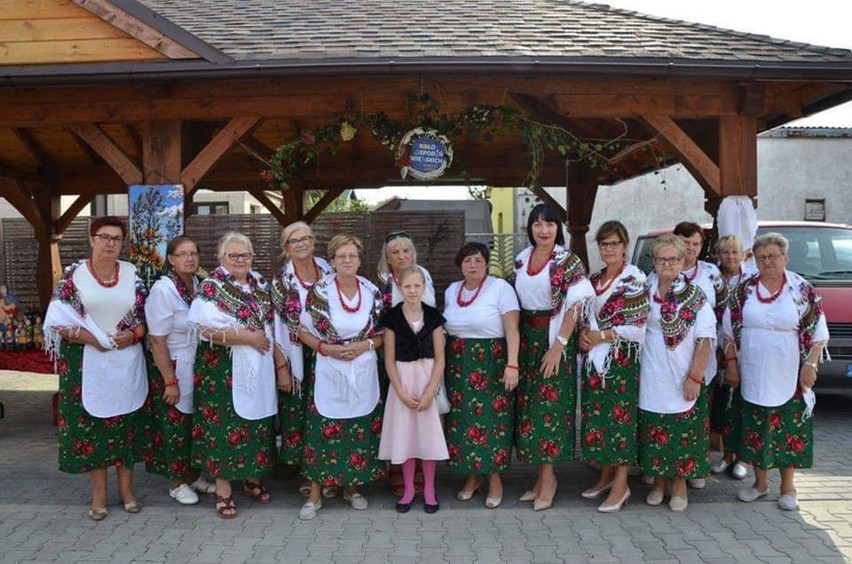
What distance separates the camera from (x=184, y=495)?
4.39m

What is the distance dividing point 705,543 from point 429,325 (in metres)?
1.91

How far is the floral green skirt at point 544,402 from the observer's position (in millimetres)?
4156

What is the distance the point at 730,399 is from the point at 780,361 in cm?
51

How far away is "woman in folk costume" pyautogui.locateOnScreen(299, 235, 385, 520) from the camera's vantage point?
4047 millimetres

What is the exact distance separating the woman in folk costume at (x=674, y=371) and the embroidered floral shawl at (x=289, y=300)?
204cm

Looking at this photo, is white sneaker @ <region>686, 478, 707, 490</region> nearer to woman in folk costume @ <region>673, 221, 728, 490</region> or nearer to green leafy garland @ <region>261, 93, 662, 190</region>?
woman in folk costume @ <region>673, 221, 728, 490</region>

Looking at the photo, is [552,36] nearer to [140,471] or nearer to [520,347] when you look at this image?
[520,347]

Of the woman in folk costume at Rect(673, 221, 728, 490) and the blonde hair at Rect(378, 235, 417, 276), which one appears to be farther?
the woman in folk costume at Rect(673, 221, 728, 490)

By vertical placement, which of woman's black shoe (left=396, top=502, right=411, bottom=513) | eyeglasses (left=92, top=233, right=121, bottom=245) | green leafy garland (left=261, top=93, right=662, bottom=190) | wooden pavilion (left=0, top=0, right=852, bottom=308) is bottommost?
woman's black shoe (left=396, top=502, right=411, bottom=513)

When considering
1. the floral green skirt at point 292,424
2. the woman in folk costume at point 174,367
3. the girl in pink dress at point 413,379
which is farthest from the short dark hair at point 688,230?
the woman in folk costume at point 174,367

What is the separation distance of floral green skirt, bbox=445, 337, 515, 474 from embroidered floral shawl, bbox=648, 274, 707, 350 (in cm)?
96

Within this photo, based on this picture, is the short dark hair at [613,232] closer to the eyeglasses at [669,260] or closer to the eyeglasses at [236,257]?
the eyeglasses at [669,260]

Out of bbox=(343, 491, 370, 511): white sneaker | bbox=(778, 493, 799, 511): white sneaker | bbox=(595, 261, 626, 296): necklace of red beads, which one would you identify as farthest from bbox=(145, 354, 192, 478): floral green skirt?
bbox=(778, 493, 799, 511): white sneaker

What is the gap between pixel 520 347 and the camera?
424 centimetres
